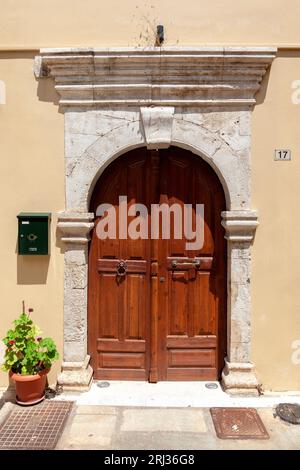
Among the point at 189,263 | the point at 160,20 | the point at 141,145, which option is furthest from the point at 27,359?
the point at 160,20

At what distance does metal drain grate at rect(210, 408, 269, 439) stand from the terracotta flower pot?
62.7 inches

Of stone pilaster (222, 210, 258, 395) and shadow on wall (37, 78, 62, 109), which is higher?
shadow on wall (37, 78, 62, 109)

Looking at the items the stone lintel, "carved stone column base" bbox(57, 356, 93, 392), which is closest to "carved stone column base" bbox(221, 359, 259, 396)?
"carved stone column base" bbox(57, 356, 93, 392)

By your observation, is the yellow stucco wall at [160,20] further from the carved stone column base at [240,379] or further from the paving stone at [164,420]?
the paving stone at [164,420]

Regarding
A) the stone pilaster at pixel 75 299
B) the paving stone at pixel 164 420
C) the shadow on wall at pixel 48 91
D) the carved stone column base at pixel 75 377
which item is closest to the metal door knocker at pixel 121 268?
the stone pilaster at pixel 75 299

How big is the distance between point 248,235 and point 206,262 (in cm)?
51

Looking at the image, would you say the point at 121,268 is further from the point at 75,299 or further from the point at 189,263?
the point at 189,263

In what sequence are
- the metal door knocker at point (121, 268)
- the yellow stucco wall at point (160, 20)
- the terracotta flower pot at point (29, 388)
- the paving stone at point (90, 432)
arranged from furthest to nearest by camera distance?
the metal door knocker at point (121, 268)
the yellow stucco wall at point (160, 20)
the terracotta flower pot at point (29, 388)
the paving stone at point (90, 432)

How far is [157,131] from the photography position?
3.92 meters

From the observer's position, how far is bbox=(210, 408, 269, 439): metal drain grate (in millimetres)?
3270

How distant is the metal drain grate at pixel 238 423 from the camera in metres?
3.27

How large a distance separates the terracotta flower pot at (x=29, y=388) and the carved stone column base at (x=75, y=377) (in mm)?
253

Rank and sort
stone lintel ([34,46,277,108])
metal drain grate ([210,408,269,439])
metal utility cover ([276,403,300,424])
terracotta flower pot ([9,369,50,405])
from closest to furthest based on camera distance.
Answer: metal drain grate ([210,408,269,439])
metal utility cover ([276,403,300,424])
terracotta flower pot ([9,369,50,405])
stone lintel ([34,46,277,108])

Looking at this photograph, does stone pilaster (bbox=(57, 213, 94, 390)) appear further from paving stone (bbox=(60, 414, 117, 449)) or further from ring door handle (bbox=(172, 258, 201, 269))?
ring door handle (bbox=(172, 258, 201, 269))
